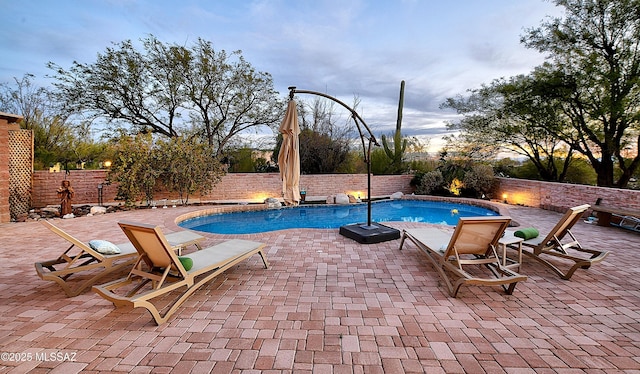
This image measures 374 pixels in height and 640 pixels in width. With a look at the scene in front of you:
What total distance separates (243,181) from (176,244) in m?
8.23

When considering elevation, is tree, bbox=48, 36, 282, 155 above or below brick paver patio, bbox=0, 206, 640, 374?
above

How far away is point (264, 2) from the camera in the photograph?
387 inches

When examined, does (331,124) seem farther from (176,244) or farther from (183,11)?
(176,244)

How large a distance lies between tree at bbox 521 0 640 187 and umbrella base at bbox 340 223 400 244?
8235mm

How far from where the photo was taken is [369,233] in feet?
17.8

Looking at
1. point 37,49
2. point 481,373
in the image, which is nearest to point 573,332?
point 481,373

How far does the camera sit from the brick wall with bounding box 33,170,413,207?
9461 mm

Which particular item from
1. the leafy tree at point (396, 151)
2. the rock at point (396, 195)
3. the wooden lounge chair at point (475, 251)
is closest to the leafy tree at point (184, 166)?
the rock at point (396, 195)

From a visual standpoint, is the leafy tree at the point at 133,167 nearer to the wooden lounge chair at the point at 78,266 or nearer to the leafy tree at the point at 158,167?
the leafy tree at the point at 158,167

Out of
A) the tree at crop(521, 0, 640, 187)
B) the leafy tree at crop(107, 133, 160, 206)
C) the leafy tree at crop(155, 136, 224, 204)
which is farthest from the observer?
the leafy tree at crop(155, 136, 224, 204)

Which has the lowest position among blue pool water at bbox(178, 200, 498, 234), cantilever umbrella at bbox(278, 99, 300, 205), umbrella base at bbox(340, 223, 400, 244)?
blue pool water at bbox(178, 200, 498, 234)

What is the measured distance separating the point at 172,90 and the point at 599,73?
51.6 feet

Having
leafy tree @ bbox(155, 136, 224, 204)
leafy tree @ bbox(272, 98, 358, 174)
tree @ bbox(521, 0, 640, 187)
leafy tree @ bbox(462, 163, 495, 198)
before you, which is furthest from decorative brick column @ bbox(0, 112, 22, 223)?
tree @ bbox(521, 0, 640, 187)

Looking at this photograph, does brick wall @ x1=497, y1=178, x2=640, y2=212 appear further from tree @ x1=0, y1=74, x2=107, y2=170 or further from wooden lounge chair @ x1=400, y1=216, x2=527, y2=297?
tree @ x1=0, y1=74, x2=107, y2=170
